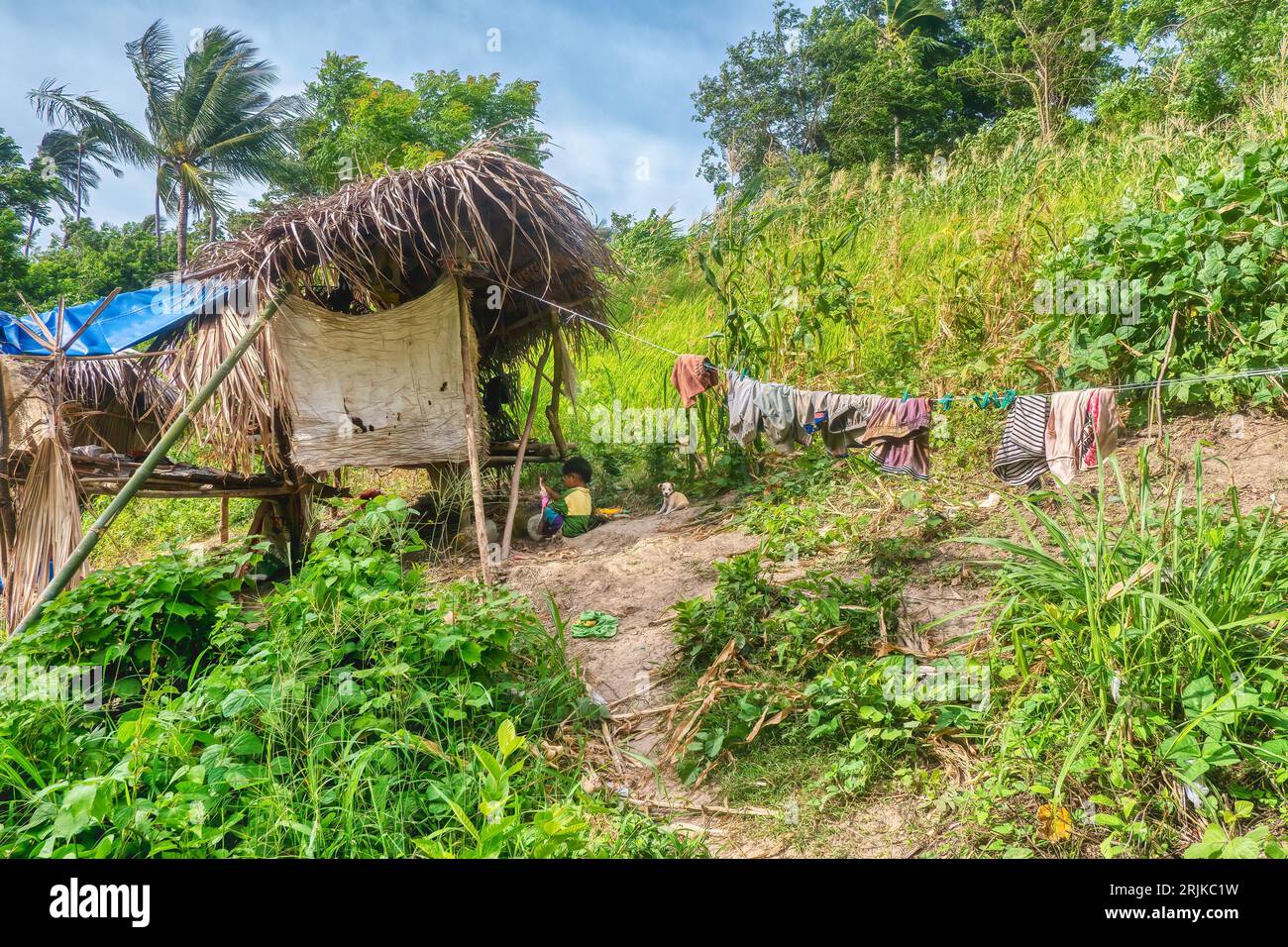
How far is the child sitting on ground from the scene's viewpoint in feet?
21.1

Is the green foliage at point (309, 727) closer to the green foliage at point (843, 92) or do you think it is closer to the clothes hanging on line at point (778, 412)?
the clothes hanging on line at point (778, 412)

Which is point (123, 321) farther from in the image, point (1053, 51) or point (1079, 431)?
point (1053, 51)

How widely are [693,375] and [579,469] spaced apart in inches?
84.5

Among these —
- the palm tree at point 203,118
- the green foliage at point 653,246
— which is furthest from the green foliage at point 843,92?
the palm tree at point 203,118

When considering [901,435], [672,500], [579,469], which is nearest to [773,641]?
[901,435]

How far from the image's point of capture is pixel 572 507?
21.4 ft

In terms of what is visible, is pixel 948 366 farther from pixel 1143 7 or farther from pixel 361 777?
pixel 1143 7

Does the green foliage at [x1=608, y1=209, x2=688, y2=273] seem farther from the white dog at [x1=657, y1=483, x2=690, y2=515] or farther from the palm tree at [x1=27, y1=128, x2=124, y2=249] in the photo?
the palm tree at [x1=27, y1=128, x2=124, y2=249]

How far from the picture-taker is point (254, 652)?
3402mm

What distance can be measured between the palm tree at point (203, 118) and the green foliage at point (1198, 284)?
18.9 metres

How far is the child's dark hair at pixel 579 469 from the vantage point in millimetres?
6824

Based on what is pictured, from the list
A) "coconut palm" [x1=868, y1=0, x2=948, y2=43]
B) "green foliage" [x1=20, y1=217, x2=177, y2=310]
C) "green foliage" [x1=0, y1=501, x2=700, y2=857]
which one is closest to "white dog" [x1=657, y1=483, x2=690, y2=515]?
"green foliage" [x1=0, y1=501, x2=700, y2=857]

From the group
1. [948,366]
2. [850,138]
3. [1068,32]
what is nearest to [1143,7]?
[1068,32]
